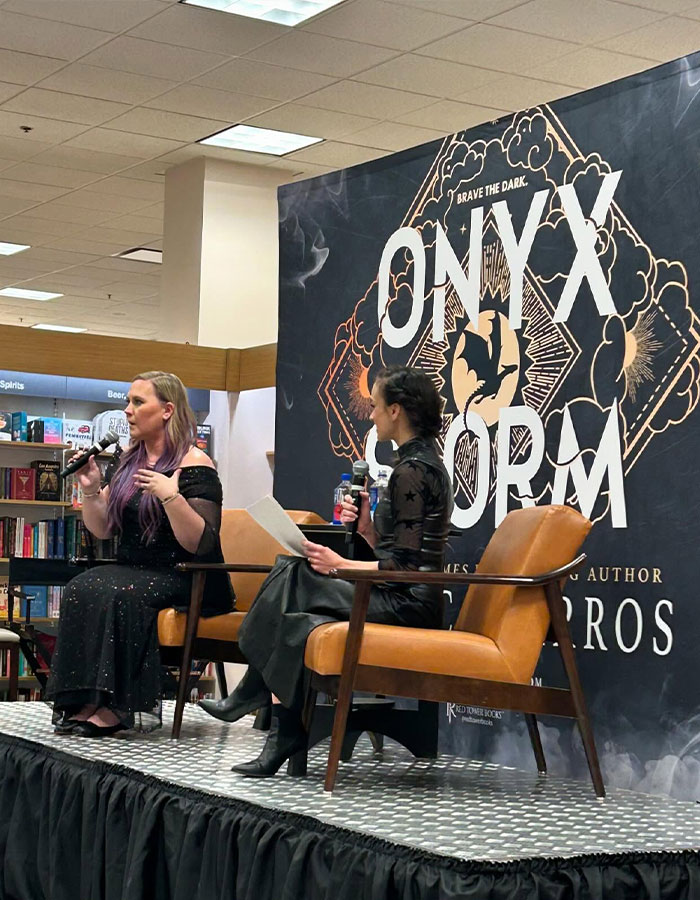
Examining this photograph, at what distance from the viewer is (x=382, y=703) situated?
14.7 feet

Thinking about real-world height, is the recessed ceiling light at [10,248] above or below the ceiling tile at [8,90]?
below

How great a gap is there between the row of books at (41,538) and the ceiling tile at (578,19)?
3.66m

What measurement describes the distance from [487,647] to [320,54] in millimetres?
4371

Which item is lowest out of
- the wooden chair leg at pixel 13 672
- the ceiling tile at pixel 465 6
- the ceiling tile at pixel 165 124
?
the wooden chair leg at pixel 13 672

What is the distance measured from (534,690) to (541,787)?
0.38 m

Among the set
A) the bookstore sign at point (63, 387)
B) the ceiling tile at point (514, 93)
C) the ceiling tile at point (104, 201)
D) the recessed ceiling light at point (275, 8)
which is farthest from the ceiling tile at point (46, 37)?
the ceiling tile at point (104, 201)

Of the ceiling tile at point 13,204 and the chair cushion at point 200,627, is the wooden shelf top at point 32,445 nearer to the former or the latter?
the ceiling tile at point 13,204

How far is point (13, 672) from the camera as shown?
24.3 feet

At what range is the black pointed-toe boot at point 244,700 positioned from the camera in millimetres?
3996

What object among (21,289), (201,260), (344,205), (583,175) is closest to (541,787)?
(583,175)

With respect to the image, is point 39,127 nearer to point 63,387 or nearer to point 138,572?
point 63,387

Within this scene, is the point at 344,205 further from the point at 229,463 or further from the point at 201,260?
the point at 201,260

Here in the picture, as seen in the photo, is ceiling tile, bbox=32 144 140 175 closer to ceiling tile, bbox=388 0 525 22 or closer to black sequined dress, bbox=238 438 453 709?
ceiling tile, bbox=388 0 525 22

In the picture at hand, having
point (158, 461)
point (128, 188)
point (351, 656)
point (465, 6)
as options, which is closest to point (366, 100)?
point (465, 6)
